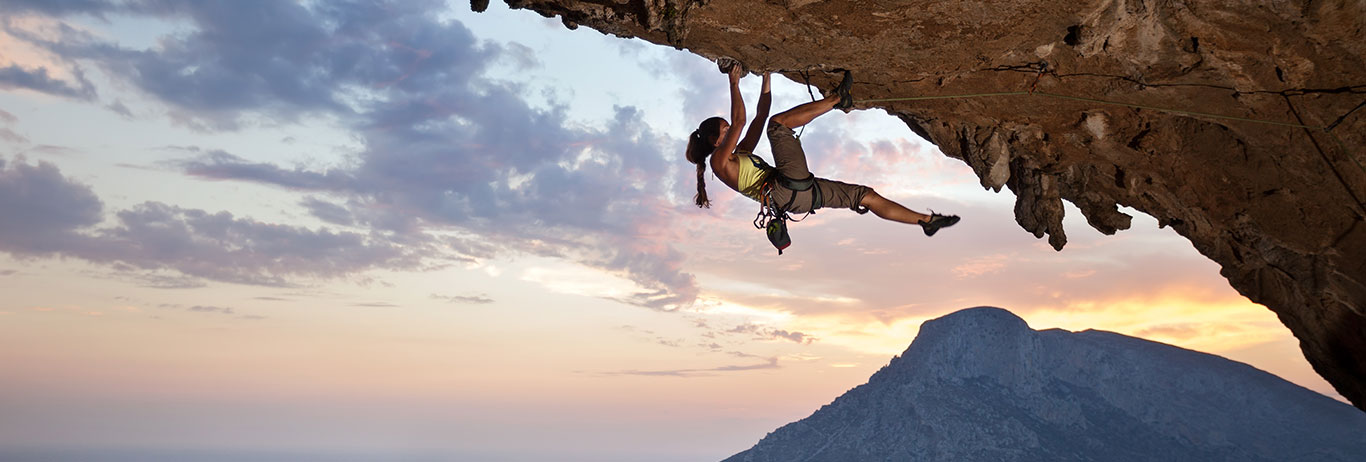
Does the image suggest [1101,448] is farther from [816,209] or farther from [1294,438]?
[816,209]

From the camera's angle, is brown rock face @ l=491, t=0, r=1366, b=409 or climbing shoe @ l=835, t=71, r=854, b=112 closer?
brown rock face @ l=491, t=0, r=1366, b=409

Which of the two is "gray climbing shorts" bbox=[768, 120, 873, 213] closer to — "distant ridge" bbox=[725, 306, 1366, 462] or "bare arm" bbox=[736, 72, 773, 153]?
"bare arm" bbox=[736, 72, 773, 153]

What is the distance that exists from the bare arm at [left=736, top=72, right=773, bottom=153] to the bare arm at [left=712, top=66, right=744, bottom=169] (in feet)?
0.69

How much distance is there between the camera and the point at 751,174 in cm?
730

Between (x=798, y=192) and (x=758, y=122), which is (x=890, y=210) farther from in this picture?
(x=758, y=122)

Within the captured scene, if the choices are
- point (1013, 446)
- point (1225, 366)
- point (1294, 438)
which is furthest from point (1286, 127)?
point (1225, 366)

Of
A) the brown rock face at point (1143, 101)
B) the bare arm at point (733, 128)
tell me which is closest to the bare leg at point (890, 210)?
the brown rock face at point (1143, 101)

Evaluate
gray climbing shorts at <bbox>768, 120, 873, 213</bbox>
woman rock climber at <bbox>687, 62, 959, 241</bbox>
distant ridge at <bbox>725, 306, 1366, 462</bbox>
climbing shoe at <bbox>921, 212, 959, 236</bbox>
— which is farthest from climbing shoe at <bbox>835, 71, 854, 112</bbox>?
distant ridge at <bbox>725, 306, 1366, 462</bbox>

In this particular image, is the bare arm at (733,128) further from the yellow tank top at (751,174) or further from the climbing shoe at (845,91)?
the climbing shoe at (845,91)

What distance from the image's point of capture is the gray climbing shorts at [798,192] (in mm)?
7121

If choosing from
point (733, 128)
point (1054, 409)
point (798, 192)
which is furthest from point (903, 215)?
point (1054, 409)

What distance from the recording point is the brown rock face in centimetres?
626

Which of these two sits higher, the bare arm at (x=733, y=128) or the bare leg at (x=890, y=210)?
the bare arm at (x=733, y=128)

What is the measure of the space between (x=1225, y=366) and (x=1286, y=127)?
372 feet
